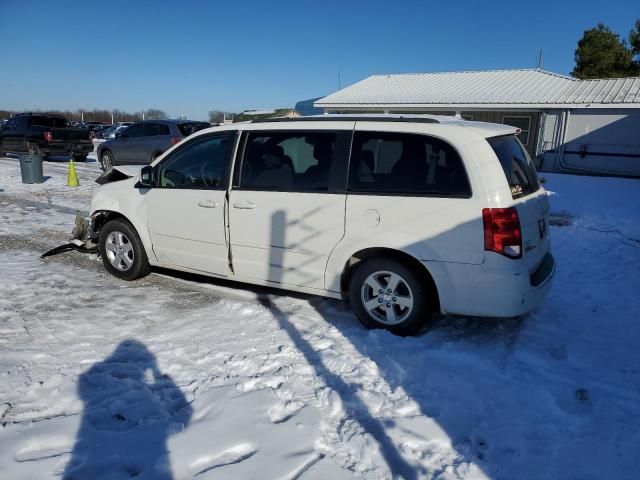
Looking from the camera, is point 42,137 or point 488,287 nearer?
point 488,287

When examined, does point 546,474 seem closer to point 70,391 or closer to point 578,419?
point 578,419

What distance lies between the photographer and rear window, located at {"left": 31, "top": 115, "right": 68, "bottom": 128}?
61.1 feet

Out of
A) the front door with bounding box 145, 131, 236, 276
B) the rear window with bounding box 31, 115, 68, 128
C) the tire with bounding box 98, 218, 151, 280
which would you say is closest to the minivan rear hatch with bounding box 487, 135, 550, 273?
the front door with bounding box 145, 131, 236, 276

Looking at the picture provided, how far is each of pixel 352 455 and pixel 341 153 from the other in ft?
8.26

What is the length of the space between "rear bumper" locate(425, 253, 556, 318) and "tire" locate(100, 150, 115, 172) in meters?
15.1

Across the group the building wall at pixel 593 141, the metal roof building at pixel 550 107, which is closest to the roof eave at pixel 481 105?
the metal roof building at pixel 550 107

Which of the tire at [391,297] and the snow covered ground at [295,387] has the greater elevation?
the tire at [391,297]

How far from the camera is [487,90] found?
22094mm

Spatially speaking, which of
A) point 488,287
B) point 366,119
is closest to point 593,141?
point 366,119

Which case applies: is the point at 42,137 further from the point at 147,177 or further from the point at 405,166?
the point at 405,166

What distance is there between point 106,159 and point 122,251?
12.6m

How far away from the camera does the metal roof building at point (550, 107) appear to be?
61.0 ft

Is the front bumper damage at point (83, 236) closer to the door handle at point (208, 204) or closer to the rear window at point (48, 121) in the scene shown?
the door handle at point (208, 204)

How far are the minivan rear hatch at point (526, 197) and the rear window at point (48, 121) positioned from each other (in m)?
19.1
